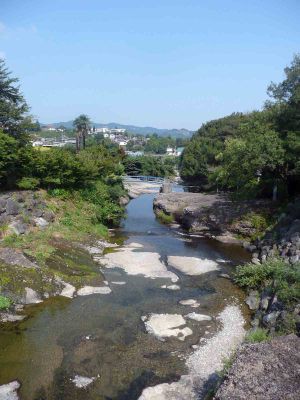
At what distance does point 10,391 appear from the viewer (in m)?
12.0

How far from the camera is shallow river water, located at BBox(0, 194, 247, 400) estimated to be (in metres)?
12.7

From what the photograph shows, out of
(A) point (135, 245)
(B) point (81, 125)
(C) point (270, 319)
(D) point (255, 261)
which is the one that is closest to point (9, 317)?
(C) point (270, 319)

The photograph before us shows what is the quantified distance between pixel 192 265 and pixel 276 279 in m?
8.41

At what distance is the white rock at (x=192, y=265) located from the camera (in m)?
23.9

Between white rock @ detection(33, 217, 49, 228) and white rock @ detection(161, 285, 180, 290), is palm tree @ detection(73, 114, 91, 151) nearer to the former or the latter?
white rock @ detection(33, 217, 49, 228)

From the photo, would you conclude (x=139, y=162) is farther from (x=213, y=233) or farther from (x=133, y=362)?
(x=133, y=362)

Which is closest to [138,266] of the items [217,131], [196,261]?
[196,261]

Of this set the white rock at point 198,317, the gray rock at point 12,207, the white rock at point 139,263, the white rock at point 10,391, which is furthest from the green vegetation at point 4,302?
the gray rock at point 12,207

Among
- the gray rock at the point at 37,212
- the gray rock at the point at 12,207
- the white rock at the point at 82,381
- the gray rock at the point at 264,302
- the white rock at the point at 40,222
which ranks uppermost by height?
the gray rock at the point at 12,207

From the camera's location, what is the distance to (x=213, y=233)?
34.1 metres

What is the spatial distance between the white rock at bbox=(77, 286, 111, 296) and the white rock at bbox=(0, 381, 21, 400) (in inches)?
289

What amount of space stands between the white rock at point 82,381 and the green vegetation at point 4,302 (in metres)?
5.97

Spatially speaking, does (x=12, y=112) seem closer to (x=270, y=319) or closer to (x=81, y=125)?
(x=270, y=319)

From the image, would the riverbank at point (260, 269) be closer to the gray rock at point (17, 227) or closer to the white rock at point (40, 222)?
the white rock at point (40, 222)
